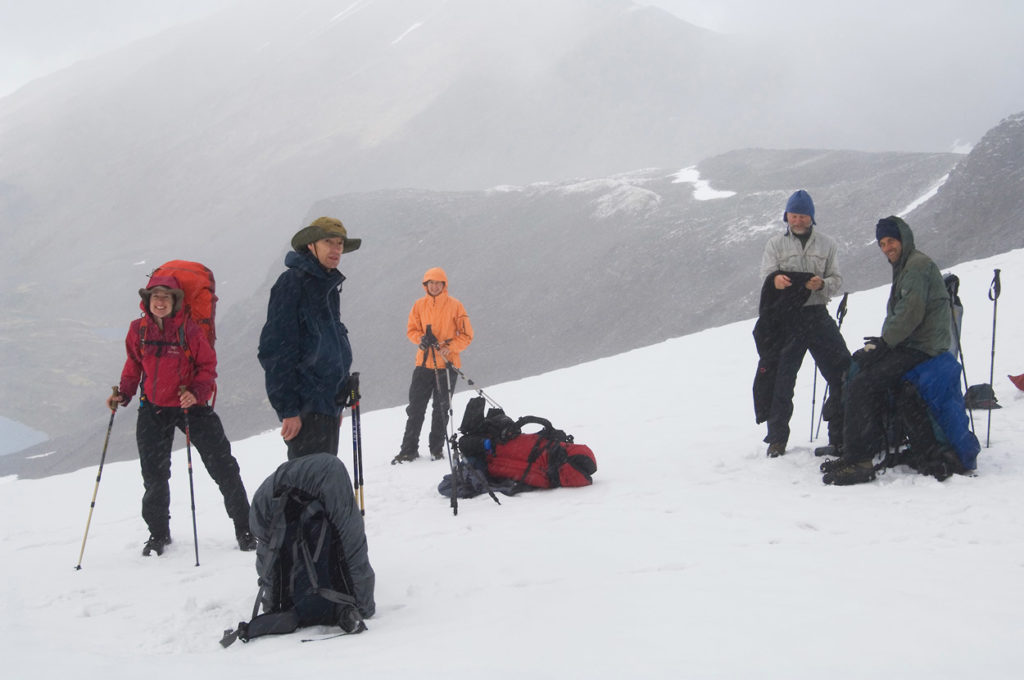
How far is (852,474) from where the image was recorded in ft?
18.0

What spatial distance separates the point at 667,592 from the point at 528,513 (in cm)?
214

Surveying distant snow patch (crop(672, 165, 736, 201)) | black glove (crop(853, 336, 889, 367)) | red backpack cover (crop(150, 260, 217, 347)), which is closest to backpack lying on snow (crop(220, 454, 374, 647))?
red backpack cover (crop(150, 260, 217, 347))

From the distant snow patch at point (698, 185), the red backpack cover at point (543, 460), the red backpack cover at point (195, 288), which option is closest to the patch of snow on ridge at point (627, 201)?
the distant snow patch at point (698, 185)

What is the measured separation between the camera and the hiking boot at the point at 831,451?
6.15 meters

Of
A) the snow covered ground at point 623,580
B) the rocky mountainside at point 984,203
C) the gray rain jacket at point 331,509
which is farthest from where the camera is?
the rocky mountainside at point 984,203

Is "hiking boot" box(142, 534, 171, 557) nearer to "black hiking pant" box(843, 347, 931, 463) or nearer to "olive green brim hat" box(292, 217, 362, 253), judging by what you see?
"olive green brim hat" box(292, 217, 362, 253)

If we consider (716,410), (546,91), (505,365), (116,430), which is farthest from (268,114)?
(716,410)

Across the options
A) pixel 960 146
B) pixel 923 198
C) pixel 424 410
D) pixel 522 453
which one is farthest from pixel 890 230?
pixel 960 146

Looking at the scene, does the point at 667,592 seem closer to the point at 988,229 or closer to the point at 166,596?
the point at 166,596

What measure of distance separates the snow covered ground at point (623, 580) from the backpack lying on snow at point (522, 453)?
0.24 m

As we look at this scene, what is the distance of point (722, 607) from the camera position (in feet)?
10.7

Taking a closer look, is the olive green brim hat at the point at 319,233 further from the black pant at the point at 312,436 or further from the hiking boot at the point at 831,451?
the hiking boot at the point at 831,451

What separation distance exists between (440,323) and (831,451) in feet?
13.8

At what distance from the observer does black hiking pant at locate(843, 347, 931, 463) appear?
5.50 m
